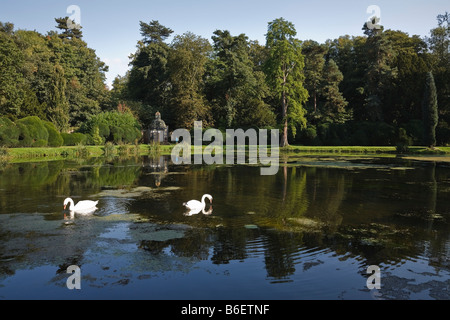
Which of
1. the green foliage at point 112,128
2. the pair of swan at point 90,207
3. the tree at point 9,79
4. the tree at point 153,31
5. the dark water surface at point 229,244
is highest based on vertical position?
the tree at point 153,31

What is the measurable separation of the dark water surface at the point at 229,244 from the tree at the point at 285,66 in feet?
100

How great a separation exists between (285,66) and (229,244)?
40.7 m

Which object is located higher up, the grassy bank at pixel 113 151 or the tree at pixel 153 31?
the tree at pixel 153 31

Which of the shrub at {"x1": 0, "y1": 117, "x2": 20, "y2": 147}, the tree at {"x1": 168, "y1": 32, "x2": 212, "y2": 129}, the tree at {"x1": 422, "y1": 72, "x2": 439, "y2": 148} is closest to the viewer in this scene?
the shrub at {"x1": 0, "y1": 117, "x2": 20, "y2": 147}

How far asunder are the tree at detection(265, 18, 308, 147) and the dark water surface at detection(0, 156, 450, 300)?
1205 inches

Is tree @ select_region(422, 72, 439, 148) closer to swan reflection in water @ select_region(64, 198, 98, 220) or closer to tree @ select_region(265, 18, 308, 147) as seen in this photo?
tree @ select_region(265, 18, 308, 147)

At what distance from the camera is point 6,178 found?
55.5 feet

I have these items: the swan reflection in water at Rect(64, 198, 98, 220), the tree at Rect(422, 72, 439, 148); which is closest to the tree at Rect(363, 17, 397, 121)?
the tree at Rect(422, 72, 439, 148)

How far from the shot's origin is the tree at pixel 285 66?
42.9 metres

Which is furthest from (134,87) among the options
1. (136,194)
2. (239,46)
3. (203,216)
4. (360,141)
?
(203,216)

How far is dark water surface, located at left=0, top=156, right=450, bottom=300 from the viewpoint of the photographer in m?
5.32

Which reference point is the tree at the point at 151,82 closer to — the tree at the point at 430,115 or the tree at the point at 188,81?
the tree at the point at 188,81

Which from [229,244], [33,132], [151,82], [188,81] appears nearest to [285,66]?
[188,81]

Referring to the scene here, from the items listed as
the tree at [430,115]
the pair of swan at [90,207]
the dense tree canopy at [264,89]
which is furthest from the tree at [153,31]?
the pair of swan at [90,207]
